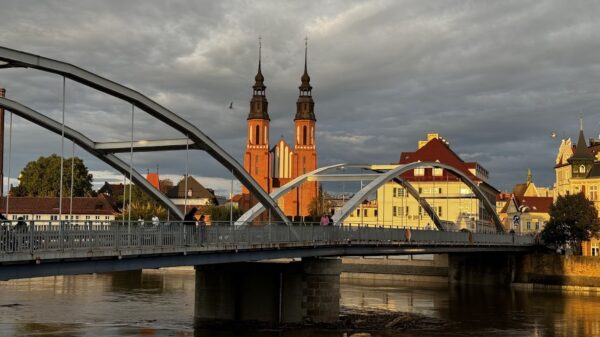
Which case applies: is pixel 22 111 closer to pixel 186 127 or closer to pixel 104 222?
pixel 104 222

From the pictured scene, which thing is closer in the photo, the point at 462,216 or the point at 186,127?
the point at 186,127

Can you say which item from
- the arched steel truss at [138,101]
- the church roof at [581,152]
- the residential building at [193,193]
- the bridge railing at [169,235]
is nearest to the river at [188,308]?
the bridge railing at [169,235]

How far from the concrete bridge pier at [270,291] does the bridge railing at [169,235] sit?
2.05m

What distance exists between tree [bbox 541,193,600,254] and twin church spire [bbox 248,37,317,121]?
75822 mm

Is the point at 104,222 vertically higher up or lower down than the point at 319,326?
higher up

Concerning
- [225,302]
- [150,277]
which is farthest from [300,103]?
[225,302]

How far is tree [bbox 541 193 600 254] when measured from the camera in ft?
250

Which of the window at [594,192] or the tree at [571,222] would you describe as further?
the window at [594,192]

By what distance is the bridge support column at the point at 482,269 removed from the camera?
3024 inches

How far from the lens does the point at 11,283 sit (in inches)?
2596

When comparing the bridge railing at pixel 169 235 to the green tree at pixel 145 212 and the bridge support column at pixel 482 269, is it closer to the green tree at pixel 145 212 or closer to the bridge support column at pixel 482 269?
the bridge support column at pixel 482 269

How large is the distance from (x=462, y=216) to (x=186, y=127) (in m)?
70.4

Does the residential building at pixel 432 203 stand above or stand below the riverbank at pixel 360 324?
above

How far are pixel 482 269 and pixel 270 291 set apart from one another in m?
40.7
